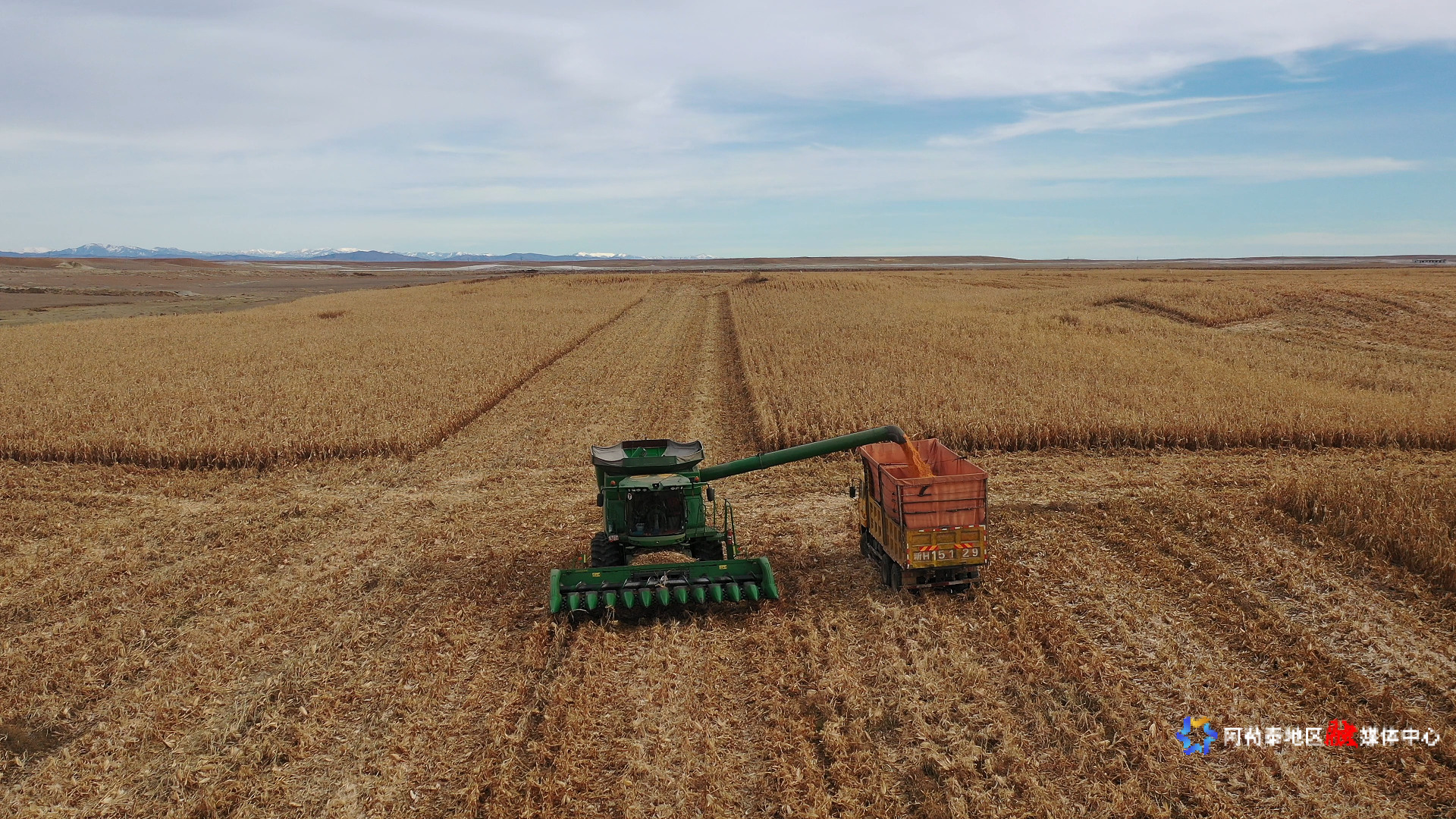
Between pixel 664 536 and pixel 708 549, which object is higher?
pixel 664 536

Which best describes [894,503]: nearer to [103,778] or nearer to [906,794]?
[906,794]

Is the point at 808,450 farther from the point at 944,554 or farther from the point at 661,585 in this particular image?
the point at 661,585

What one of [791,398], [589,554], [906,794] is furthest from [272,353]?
[906,794]

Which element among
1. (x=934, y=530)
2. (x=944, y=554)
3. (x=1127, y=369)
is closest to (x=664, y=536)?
(x=934, y=530)
